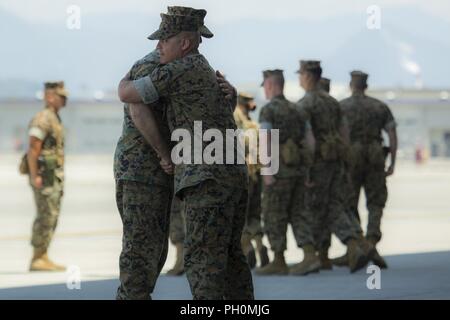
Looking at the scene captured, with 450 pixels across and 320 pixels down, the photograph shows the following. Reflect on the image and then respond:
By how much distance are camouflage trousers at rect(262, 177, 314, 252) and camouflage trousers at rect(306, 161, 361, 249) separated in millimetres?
130

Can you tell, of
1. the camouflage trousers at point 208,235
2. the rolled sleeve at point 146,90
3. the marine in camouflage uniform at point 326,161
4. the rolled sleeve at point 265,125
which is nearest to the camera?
the camouflage trousers at point 208,235

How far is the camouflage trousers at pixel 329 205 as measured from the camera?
12.5 meters

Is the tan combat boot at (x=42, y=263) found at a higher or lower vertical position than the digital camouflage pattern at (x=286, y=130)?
lower

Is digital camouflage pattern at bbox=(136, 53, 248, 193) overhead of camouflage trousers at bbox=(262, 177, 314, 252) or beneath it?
overhead

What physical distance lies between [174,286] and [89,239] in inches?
244

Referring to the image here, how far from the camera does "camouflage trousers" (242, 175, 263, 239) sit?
12.7m

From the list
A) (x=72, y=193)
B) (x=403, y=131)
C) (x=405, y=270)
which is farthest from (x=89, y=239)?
(x=403, y=131)

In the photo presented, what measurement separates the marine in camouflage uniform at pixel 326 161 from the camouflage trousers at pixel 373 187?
61 cm

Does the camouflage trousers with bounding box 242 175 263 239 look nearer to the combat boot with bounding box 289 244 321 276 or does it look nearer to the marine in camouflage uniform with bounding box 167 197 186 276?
the combat boot with bounding box 289 244 321 276

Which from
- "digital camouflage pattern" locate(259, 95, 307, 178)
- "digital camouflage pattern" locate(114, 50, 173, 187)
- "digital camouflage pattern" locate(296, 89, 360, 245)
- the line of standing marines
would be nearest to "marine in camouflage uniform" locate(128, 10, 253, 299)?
the line of standing marines

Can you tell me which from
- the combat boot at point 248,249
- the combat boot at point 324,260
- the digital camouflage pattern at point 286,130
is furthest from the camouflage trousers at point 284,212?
the combat boot at point 324,260

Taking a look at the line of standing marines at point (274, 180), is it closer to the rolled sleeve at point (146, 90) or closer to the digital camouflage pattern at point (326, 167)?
the digital camouflage pattern at point (326, 167)

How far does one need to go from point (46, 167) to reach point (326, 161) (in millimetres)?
2639

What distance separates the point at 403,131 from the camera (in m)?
125
